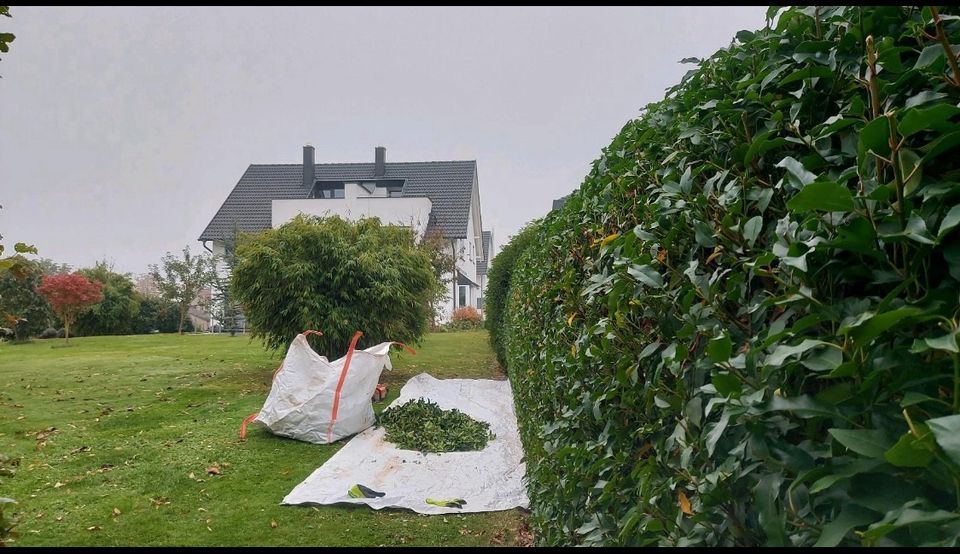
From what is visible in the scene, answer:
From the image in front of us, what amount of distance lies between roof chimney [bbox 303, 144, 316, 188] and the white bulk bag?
74.6 feet

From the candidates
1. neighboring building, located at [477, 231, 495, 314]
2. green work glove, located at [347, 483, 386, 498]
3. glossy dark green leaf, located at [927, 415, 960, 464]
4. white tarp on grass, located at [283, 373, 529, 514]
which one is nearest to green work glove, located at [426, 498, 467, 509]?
white tarp on grass, located at [283, 373, 529, 514]

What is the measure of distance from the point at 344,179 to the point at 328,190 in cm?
117

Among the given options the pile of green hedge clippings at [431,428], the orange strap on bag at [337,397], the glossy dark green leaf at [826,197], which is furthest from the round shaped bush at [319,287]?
the glossy dark green leaf at [826,197]

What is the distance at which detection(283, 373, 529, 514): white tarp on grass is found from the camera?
16.1 ft

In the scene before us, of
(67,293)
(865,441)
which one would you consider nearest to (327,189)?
(67,293)

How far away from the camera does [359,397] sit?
23.7 ft

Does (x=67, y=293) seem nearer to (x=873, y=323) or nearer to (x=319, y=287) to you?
(x=319, y=287)

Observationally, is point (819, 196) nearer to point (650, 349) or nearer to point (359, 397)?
point (650, 349)

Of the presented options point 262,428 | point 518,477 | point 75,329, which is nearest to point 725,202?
point 518,477

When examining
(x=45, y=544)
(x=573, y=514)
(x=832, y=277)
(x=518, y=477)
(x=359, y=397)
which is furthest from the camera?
(x=359, y=397)

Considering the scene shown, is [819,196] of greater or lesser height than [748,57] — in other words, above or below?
below

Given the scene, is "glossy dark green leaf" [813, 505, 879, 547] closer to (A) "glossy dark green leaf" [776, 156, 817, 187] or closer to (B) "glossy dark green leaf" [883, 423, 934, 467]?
(B) "glossy dark green leaf" [883, 423, 934, 467]

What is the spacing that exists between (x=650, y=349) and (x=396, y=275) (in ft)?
30.4

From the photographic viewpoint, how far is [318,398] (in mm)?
6980
